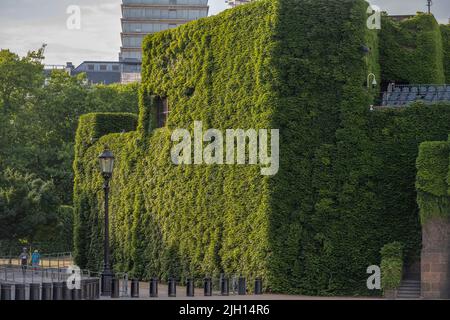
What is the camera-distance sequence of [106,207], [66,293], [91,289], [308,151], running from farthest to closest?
1. [308,151]
2. [106,207]
3. [91,289]
4. [66,293]

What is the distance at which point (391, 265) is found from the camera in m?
42.1

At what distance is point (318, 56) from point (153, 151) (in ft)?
41.1

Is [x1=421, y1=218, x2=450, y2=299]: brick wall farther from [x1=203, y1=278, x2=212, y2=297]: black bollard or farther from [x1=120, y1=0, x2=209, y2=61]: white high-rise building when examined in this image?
[x1=120, y1=0, x2=209, y2=61]: white high-rise building

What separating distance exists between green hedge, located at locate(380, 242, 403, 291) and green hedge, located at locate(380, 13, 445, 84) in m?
9.77

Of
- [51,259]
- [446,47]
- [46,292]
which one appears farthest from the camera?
[51,259]

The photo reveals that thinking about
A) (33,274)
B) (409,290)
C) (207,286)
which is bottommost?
(33,274)

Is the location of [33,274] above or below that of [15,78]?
below

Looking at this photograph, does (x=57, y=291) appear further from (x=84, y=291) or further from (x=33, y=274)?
(x=33, y=274)

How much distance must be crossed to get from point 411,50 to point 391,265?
12.4 metres

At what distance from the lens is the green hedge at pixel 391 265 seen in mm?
41844

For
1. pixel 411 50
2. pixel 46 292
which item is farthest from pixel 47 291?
pixel 411 50

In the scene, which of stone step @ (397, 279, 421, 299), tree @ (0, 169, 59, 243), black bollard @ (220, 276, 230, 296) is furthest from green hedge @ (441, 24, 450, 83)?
tree @ (0, 169, 59, 243)
